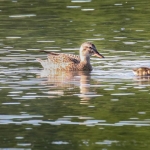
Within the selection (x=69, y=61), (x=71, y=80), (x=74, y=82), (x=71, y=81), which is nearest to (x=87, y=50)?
(x=69, y=61)

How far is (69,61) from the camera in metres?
20.4

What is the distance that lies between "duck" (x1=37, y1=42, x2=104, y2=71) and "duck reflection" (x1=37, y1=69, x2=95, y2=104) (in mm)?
148

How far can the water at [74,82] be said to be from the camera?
13562 mm

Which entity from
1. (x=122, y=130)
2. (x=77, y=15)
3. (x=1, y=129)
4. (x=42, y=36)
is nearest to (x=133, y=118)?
(x=122, y=130)

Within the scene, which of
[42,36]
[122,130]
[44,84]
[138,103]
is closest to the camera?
[122,130]

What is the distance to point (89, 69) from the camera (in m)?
20.2

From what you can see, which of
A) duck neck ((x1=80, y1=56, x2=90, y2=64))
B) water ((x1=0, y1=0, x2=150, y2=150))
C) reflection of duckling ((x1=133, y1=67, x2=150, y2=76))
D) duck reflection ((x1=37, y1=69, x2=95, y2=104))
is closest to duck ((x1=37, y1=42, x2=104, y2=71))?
duck neck ((x1=80, y1=56, x2=90, y2=64))

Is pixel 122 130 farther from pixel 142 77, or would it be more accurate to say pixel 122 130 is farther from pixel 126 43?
pixel 126 43

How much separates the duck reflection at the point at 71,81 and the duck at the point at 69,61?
15 centimetres

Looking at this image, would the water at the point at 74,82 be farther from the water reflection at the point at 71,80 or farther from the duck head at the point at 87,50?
the duck head at the point at 87,50

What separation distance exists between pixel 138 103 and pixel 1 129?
2834 mm

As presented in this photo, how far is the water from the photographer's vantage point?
13562 mm

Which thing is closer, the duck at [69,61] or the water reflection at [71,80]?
the water reflection at [71,80]

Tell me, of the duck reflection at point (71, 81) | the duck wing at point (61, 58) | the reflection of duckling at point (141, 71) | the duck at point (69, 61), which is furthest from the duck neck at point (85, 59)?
the reflection of duckling at point (141, 71)
